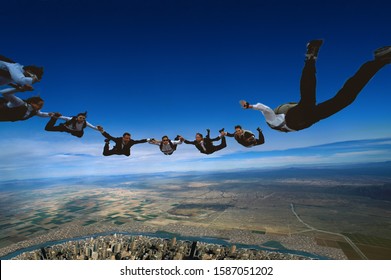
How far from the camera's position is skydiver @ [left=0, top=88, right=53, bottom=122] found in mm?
9289

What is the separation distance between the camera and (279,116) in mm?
8703

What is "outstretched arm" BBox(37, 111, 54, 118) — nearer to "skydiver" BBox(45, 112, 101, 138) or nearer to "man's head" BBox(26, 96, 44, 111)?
"skydiver" BBox(45, 112, 101, 138)

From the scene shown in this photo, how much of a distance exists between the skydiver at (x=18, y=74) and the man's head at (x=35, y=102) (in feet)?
2.33

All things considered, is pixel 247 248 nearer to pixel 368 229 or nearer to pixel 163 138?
pixel 368 229

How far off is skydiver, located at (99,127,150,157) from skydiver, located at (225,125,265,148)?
4.32 metres

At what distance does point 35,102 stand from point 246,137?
28.9ft

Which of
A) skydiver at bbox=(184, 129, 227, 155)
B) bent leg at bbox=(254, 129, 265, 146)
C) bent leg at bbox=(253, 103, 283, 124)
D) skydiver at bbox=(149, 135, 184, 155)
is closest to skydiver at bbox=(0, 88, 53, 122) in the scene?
skydiver at bbox=(149, 135, 184, 155)

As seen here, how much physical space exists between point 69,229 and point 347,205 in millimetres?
136396

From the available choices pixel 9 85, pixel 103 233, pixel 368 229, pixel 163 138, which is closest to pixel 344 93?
pixel 163 138

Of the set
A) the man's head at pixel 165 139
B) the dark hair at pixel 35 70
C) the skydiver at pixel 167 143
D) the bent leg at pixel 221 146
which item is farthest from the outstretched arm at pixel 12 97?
the bent leg at pixel 221 146

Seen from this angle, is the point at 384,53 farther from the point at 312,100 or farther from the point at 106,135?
the point at 106,135

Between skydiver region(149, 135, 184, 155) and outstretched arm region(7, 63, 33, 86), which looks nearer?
outstretched arm region(7, 63, 33, 86)

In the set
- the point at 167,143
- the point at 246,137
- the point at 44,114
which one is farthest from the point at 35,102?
the point at 246,137

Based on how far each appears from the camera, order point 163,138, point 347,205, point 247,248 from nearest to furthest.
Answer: point 163,138
point 247,248
point 347,205
